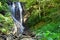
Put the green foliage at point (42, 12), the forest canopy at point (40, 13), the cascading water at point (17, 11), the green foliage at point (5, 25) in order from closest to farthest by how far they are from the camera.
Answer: the green foliage at point (5, 25)
the forest canopy at point (40, 13)
the green foliage at point (42, 12)
the cascading water at point (17, 11)

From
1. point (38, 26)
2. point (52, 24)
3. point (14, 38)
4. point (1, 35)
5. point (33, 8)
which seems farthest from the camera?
point (33, 8)

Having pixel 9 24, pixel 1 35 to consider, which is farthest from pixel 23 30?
pixel 1 35

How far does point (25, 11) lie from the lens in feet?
54.9

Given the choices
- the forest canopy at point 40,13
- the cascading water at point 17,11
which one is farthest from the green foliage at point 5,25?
the cascading water at point 17,11

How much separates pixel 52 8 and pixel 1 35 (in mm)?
6432

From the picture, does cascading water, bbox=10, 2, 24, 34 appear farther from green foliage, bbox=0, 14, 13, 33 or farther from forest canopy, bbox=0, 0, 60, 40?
green foliage, bbox=0, 14, 13, 33

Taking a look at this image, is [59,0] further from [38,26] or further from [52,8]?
[38,26]

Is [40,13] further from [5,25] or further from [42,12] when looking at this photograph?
[5,25]

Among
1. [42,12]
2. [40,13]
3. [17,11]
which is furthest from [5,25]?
[17,11]

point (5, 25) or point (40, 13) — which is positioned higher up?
point (5, 25)

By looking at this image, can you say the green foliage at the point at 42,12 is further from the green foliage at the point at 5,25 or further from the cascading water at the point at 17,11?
the green foliage at the point at 5,25

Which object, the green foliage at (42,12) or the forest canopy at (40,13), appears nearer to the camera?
the forest canopy at (40,13)

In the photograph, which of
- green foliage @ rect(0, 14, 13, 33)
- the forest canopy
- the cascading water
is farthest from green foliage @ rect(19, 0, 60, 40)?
green foliage @ rect(0, 14, 13, 33)

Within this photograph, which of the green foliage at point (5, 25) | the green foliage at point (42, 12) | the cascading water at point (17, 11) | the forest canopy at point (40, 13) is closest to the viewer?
the green foliage at point (5, 25)
